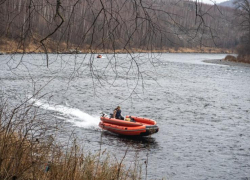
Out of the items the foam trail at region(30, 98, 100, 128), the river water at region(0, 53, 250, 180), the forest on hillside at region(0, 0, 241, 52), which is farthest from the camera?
the foam trail at region(30, 98, 100, 128)

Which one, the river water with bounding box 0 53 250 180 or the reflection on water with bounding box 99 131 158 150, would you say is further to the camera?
the reflection on water with bounding box 99 131 158 150

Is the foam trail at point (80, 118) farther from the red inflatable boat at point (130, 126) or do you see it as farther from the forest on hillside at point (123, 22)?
the forest on hillside at point (123, 22)

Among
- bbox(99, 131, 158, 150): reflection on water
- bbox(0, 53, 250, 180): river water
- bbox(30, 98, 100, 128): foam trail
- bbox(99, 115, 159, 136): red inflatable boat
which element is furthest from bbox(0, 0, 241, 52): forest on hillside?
bbox(30, 98, 100, 128): foam trail

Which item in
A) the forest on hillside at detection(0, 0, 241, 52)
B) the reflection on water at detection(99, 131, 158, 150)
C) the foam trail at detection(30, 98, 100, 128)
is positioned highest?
the forest on hillside at detection(0, 0, 241, 52)

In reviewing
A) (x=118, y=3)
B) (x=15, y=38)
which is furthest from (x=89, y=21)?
(x=15, y=38)

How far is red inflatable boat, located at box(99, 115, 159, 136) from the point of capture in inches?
648

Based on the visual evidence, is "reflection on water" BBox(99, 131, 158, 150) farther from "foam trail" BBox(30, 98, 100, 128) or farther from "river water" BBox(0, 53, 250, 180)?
"foam trail" BBox(30, 98, 100, 128)

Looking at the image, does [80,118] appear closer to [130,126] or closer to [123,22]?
[130,126]

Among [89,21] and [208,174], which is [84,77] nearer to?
[208,174]

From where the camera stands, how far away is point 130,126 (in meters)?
17.3

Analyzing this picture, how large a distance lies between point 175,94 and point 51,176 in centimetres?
2374

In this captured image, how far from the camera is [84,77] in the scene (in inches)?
1344

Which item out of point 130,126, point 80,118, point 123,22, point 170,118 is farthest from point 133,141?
point 123,22

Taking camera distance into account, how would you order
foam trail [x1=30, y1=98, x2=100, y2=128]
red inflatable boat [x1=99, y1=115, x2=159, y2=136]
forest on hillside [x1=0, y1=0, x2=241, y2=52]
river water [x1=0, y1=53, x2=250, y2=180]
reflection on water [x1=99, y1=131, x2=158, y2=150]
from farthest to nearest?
foam trail [x1=30, y1=98, x2=100, y2=128] < red inflatable boat [x1=99, y1=115, x2=159, y2=136] < reflection on water [x1=99, y1=131, x2=158, y2=150] < river water [x1=0, y1=53, x2=250, y2=180] < forest on hillside [x1=0, y1=0, x2=241, y2=52]
